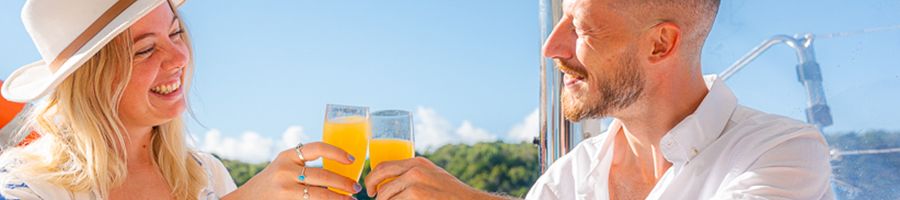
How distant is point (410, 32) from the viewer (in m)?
16.8

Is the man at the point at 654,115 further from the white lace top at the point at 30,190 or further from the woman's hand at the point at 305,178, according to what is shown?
the white lace top at the point at 30,190

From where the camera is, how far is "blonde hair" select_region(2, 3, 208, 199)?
6.28 feet

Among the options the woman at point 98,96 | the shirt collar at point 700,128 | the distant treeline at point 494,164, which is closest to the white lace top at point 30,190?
the woman at point 98,96

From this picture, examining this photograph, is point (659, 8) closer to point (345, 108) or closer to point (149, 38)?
point (345, 108)

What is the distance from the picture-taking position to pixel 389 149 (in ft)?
5.52

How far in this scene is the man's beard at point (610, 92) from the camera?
6.55 feet

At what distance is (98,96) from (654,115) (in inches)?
50.8

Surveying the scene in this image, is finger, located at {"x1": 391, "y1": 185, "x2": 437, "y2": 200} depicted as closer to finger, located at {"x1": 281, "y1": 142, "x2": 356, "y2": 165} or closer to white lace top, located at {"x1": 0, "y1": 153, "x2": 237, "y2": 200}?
finger, located at {"x1": 281, "y1": 142, "x2": 356, "y2": 165}

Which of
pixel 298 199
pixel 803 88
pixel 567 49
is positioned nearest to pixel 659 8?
pixel 567 49

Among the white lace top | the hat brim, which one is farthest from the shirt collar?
the hat brim

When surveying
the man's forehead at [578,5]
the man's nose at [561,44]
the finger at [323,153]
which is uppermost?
the man's forehead at [578,5]

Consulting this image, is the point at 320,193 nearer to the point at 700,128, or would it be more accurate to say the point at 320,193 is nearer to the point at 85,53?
the point at 85,53

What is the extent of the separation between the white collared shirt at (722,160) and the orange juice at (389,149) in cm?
57

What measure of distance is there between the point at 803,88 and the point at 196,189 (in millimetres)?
1664
